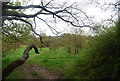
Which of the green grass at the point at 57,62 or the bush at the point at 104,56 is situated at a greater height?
the bush at the point at 104,56

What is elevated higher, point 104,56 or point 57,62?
point 104,56

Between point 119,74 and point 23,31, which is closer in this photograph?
point 119,74

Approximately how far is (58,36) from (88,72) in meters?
3.92

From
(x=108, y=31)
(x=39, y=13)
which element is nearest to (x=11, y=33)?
(x=39, y=13)

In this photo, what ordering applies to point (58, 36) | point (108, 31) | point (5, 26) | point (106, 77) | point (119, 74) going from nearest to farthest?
point (119, 74) < point (106, 77) < point (108, 31) < point (58, 36) < point (5, 26)

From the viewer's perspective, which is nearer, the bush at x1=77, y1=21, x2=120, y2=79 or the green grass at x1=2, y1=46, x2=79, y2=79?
the bush at x1=77, y1=21, x2=120, y2=79

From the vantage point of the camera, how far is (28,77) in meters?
11.4

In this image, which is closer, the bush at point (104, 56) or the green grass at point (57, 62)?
the bush at point (104, 56)

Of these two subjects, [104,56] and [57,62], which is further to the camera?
[57,62]

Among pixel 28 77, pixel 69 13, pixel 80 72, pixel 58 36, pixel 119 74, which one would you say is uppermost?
pixel 69 13

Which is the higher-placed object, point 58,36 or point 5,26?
point 5,26

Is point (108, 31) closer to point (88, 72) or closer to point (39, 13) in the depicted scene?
point (88, 72)

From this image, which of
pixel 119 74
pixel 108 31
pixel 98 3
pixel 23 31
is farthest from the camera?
pixel 23 31

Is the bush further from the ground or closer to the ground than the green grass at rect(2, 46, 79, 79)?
further from the ground
